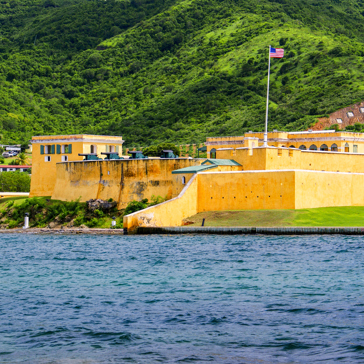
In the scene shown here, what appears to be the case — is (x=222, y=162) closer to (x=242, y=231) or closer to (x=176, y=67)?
(x=242, y=231)

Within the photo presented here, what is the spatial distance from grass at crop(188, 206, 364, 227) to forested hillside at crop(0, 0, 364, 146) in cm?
4461

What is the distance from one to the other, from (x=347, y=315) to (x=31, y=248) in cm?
2550

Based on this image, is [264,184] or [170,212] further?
[170,212]

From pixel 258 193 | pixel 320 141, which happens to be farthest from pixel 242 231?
pixel 320 141

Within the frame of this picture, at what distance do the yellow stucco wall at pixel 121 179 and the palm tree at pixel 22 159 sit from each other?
2141 inches

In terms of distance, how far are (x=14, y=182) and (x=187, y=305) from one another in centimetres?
6875

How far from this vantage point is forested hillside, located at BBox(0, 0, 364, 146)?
353 feet

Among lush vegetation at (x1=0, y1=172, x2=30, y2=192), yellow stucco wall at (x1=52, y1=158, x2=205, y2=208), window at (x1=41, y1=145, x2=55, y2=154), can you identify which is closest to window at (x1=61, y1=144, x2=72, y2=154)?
window at (x1=41, y1=145, x2=55, y2=154)

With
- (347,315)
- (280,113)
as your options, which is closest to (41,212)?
(347,315)

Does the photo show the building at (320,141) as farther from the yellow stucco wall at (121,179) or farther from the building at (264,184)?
the yellow stucco wall at (121,179)

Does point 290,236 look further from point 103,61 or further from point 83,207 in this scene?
point 103,61

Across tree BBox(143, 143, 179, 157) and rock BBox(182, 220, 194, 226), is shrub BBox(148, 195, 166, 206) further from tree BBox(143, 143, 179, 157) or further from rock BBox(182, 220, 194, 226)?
tree BBox(143, 143, 179, 157)

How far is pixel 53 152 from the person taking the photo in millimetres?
66812

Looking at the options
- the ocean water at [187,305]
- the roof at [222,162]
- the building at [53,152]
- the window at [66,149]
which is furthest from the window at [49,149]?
the ocean water at [187,305]
